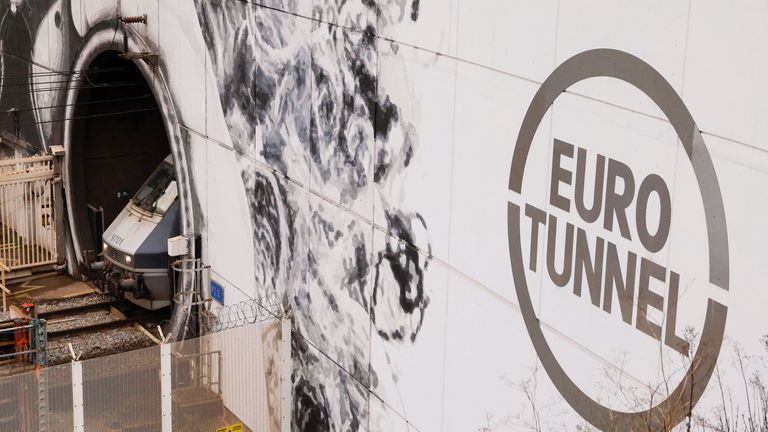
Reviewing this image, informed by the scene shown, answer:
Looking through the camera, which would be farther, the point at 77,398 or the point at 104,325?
the point at 104,325

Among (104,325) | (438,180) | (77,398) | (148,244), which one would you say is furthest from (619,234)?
(104,325)

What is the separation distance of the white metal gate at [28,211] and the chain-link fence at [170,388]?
9.83 metres

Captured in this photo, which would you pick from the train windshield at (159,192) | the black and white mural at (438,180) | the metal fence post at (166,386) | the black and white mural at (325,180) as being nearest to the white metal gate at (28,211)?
the train windshield at (159,192)

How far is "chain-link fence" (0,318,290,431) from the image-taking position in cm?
1559

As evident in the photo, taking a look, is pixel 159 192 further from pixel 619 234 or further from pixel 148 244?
pixel 619 234

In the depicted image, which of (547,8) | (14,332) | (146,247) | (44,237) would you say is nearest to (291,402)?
(14,332)

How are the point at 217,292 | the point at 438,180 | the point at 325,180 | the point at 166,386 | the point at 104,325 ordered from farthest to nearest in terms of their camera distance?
1. the point at 104,325
2. the point at 217,292
3. the point at 166,386
4. the point at 325,180
5. the point at 438,180

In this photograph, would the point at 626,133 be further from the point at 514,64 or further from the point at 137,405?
the point at 137,405

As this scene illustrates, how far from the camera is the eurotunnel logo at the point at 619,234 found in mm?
9914

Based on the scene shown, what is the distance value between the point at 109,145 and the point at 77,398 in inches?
448

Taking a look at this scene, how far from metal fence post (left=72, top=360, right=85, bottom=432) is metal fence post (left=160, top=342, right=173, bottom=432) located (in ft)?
3.55

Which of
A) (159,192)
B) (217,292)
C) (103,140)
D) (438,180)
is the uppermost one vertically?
(438,180)

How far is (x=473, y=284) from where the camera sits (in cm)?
1307

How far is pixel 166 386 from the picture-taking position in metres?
16.2
